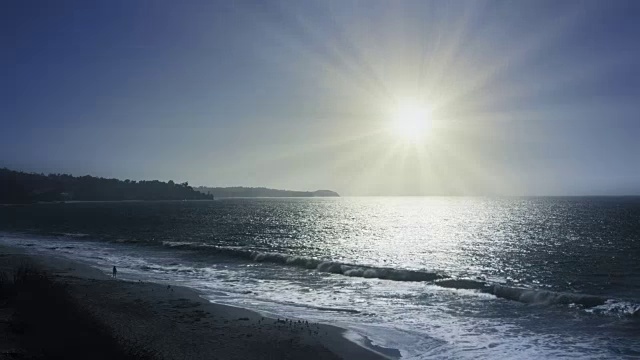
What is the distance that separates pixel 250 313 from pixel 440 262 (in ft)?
103

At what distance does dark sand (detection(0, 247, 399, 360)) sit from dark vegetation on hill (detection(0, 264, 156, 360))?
498 mm

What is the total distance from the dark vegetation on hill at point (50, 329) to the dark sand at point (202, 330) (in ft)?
1.63

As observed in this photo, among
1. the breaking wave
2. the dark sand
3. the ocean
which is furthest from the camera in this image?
the breaking wave

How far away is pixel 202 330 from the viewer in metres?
20.8

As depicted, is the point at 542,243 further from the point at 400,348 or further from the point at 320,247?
the point at 400,348

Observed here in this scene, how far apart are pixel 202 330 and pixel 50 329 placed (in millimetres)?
6190

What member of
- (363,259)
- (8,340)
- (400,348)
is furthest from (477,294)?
(8,340)

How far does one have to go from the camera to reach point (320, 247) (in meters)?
65.0

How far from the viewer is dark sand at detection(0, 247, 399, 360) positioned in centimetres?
1783

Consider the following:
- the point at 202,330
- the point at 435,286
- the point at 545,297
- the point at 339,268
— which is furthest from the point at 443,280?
the point at 202,330

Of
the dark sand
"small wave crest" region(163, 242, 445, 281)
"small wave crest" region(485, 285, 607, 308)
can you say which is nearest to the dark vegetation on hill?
the dark sand

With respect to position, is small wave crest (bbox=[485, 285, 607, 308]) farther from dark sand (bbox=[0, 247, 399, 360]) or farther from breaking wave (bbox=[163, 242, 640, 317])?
dark sand (bbox=[0, 247, 399, 360])

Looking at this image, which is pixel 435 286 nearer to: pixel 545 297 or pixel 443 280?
pixel 443 280

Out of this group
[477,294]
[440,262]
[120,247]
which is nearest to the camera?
[477,294]
